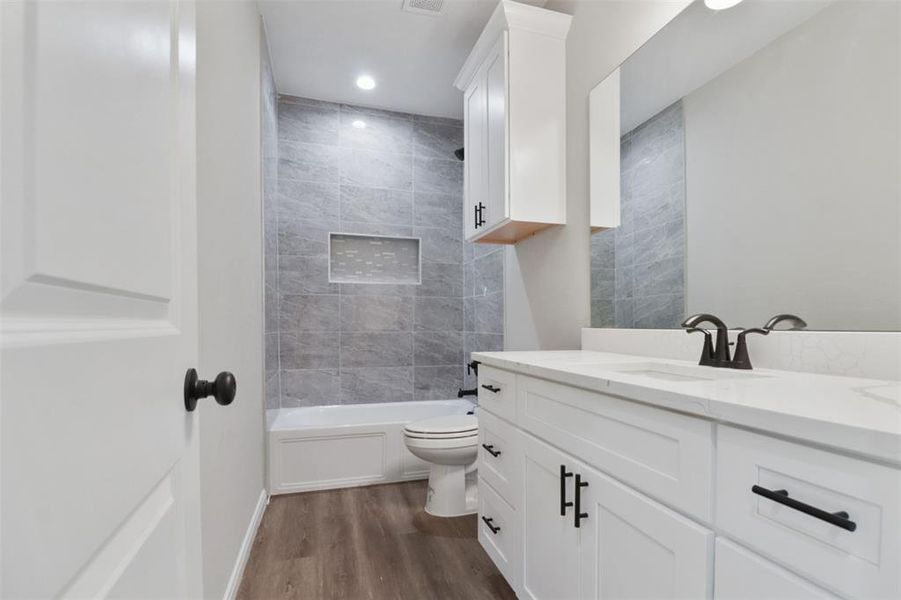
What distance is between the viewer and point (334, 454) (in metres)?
2.74

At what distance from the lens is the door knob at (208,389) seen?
624 mm

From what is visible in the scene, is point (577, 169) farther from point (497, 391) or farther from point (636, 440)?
point (636, 440)

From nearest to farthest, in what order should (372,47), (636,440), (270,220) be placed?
(636,440)
(372,47)
(270,220)

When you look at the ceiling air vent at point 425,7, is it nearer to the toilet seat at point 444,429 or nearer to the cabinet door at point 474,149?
the cabinet door at point 474,149

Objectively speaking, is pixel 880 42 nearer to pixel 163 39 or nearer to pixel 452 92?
pixel 163 39

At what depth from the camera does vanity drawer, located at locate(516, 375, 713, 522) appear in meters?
0.75

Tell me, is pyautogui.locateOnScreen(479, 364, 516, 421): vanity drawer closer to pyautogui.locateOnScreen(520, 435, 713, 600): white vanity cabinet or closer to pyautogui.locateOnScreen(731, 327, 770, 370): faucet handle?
pyautogui.locateOnScreen(520, 435, 713, 600): white vanity cabinet

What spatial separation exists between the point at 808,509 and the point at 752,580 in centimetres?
17

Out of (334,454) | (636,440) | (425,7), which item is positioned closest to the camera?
(636,440)

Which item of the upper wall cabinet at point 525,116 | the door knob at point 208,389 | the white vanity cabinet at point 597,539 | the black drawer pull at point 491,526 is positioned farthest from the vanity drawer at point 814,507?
the upper wall cabinet at point 525,116

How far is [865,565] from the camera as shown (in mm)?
519

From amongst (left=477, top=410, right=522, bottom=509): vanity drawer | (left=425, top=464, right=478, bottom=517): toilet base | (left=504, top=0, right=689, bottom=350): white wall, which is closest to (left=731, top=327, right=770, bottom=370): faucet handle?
(left=477, top=410, right=522, bottom=509): vanity drawer

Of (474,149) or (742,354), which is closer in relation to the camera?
(742,354)

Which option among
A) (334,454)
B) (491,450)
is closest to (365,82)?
(334,454)
